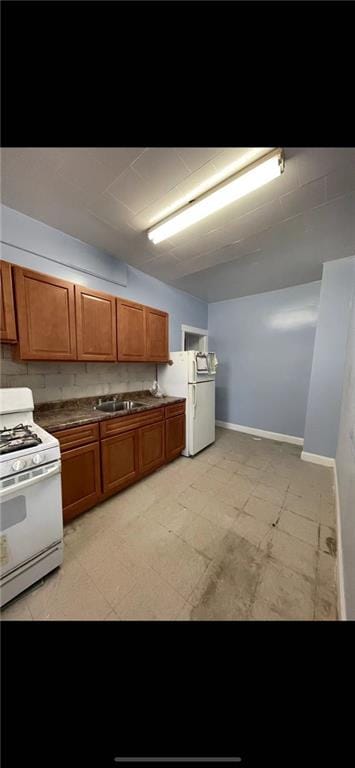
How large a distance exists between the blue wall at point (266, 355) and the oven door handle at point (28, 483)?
3.41 metres

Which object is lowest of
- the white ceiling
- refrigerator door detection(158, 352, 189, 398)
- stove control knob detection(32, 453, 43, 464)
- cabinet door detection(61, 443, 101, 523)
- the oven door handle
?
cabinet door detection(61, 443, 101, 523)

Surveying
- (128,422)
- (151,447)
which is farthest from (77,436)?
(151,447)

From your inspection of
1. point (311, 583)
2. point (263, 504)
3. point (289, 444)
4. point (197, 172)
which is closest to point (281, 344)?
point (289, 444)

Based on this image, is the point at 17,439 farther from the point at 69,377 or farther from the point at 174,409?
the point at 174,409

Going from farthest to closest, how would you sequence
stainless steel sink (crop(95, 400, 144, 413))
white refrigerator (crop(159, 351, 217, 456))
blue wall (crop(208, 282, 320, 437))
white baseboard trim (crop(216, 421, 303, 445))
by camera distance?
1. white baseboard trim (crop(216, 421, 303, 445))
2. blue wall (crop(208, 282, 320, 437))
3. white refrigerator (crop(159, 351, 217, 456))
4. stainless steel sink (crop(95, 400, 144, 413))

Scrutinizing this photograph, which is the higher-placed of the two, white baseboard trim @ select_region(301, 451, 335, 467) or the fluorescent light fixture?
the fluorescent light fixture

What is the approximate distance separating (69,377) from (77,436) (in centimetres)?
77

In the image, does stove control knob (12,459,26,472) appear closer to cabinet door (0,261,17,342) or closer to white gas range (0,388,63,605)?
white gas range (0,388,63,605)

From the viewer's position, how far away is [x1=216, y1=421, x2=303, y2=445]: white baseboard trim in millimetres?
3475

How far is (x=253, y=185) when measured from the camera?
1.34m

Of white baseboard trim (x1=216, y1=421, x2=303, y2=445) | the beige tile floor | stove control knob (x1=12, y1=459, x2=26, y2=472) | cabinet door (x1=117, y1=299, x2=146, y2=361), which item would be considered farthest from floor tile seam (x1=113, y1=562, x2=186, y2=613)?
white baseboard trim (x1=216, y1=421, x2=303, y2=445)

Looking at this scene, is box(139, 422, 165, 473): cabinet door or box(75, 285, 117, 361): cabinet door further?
box(139, 422, 165, 473): cabinet door

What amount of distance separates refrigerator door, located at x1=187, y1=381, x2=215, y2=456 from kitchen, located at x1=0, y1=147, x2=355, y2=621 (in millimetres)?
29
